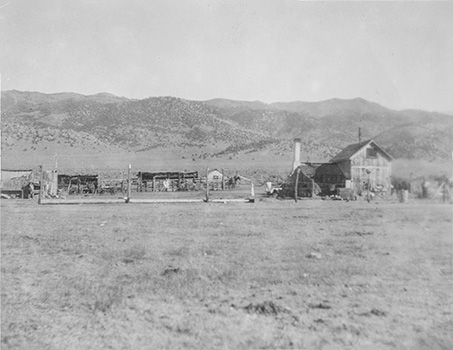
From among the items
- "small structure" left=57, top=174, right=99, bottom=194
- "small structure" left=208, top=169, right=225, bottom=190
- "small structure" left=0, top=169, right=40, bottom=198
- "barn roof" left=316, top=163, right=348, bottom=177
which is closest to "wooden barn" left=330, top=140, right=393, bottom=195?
"barn roof" left=316, top=163, right=348, bottom=177

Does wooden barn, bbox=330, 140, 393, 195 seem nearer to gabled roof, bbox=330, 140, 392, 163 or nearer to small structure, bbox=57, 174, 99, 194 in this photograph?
gabled roof, bbox=330, 140, 392, 163

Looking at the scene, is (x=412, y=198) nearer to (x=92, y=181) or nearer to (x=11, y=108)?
(x=92, y=181)

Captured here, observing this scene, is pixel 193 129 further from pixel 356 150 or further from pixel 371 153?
pixel 371 153

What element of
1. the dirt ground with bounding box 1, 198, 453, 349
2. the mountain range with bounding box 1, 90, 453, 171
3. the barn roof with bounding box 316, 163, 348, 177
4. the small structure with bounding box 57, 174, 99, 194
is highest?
the mountain range with bounding box 1, 90, 453, 171

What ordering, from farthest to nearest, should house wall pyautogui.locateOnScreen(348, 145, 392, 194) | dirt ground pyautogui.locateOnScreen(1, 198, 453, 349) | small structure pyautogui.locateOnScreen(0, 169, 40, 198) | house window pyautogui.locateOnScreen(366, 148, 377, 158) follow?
1. small structure pyautogui.locateOnScreen(0, 169, 40, 198)
2. house wall pyautogui.locateOnScreen(348, 145, 392, 194)
3. house window pyautogui.locateOnScreen(366, 148, 377, 158)
4. dirt ground pyautogui.locateOnScreen(1, 198, 453, 349)

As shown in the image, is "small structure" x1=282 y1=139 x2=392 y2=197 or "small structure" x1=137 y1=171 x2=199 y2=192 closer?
"small structure" x1=282 y1=139 x2=392 y2=197

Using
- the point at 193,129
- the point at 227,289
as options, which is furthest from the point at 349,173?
the point at 193,129
